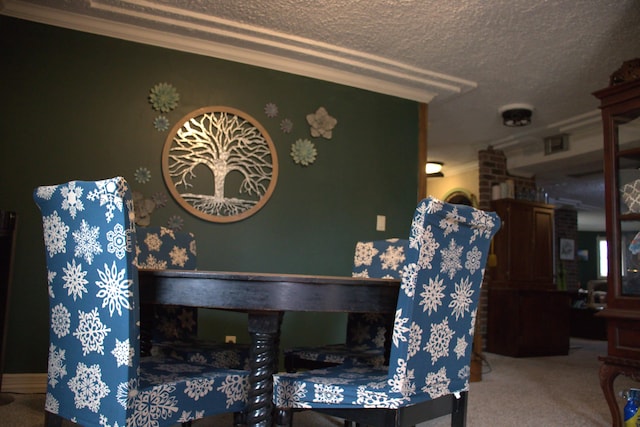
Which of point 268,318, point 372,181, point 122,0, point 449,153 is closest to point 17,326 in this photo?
point 122,0

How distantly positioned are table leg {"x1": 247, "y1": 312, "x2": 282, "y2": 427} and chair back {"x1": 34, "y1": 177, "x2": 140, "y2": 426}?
1.19 feet

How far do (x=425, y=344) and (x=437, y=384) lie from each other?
16cm

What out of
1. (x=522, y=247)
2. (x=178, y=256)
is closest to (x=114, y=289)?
(x=178, y=256)

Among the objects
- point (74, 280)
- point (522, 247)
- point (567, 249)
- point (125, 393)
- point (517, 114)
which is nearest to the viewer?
point (125, 393)

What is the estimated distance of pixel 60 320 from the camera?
4.78 ft

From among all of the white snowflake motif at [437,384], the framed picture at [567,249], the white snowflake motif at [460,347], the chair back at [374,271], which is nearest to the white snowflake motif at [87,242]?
the white snowflake motif at [437,384]

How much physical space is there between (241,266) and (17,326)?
1.41 metres

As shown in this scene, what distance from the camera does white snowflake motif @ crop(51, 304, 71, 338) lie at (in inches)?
56.3

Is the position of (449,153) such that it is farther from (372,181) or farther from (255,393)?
(255,393)

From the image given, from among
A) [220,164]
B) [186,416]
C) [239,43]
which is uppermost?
[239,43]

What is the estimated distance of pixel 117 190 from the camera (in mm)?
1272

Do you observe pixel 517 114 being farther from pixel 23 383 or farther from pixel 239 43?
pixel 23 383

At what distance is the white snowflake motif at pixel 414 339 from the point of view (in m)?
1.42

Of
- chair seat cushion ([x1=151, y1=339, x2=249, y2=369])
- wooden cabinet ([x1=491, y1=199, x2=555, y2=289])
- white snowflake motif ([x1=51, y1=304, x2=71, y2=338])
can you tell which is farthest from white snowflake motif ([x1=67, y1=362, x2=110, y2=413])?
wooden cabinet ([x1=491, y1=199, x2=555, y2=289])
